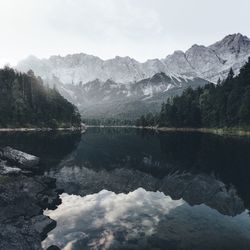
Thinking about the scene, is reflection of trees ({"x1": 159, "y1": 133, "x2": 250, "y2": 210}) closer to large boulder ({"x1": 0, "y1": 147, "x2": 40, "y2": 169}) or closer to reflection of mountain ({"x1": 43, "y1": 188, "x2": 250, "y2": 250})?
reflection of mountain ({"x1": 43, "y1": 188, "x2": 250, "y2": 250})

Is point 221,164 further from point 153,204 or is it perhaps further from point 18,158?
point 18,158

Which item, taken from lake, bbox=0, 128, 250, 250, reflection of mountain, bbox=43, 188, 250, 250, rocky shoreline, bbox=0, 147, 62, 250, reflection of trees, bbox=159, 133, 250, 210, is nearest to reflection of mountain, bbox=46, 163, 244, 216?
lake, bbox=0, 128, 250, 250

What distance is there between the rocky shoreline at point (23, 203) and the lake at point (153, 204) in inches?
57.7

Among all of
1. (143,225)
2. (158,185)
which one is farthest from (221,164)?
(143,225)

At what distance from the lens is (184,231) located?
30.2 m

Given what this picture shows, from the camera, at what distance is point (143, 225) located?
31812 mm

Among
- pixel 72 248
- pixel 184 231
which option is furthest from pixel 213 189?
pixel 72 248

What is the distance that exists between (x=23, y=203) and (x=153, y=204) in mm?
14995

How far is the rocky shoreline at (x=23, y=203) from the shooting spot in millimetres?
25031

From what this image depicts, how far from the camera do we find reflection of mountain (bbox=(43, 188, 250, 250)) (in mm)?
27250

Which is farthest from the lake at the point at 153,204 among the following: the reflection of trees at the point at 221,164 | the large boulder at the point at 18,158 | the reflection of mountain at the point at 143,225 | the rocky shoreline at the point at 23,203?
the large boulder at the point at 18,158

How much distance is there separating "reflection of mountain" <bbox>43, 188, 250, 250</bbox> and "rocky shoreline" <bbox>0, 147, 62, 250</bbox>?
135cm

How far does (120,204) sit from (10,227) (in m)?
16.0

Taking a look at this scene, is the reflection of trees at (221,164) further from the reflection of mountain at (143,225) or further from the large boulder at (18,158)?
the large boulder at (18,158)
